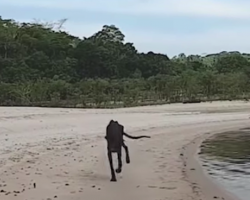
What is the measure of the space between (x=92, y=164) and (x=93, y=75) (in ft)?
182

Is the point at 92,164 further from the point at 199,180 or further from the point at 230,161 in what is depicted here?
the point at 230,161

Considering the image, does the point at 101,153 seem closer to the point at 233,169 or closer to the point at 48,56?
the point at 233,169

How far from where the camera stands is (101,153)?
1873 cm

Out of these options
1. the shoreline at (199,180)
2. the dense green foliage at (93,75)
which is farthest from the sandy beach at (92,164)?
the dense green foliage at (93,75)

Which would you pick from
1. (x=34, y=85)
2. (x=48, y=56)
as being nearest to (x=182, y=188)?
(x=34, y=85)

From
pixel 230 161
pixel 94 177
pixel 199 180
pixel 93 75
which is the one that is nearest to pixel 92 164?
pixel 94 177

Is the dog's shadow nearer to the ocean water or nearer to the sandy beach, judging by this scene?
the sandy beach

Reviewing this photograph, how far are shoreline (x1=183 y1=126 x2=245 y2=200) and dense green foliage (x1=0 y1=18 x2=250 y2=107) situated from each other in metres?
33.5

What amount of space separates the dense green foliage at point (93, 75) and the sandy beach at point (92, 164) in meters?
23.5

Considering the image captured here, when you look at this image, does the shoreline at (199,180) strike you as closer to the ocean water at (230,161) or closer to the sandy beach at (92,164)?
the sandy beach at (92,164)

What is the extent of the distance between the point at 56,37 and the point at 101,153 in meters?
64.1

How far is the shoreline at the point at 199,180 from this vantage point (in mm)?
12280

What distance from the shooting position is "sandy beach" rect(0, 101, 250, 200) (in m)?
11.7

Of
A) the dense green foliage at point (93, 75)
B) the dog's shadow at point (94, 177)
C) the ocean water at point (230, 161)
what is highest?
the dense green foliage at point (93, 75)
